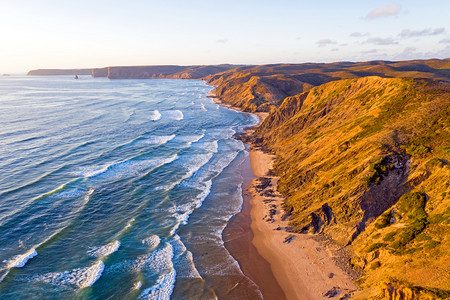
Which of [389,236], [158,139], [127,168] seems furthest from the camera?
[158,139]

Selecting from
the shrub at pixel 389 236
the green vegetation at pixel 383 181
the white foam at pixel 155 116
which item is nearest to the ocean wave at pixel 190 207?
the green vegetation at pixel 383 181

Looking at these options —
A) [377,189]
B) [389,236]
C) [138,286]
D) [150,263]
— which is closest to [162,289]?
[138,286]

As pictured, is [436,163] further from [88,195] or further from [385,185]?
[88,195]

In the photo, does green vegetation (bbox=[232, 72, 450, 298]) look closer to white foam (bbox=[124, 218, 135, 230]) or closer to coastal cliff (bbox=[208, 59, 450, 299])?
coastal cliff (bbox=[208, 59, 450, 299])

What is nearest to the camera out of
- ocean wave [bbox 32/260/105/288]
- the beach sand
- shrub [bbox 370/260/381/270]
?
shrub [bbox 370/260/381/270]

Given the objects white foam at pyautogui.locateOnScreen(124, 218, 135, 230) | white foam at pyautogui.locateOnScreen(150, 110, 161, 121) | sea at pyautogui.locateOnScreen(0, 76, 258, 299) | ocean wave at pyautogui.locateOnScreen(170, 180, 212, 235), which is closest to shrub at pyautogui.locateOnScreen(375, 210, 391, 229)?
sea at pyautogui.locateOnScreen(0, 76, 258, 299)

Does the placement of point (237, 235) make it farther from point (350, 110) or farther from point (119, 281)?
point (350, 110)
